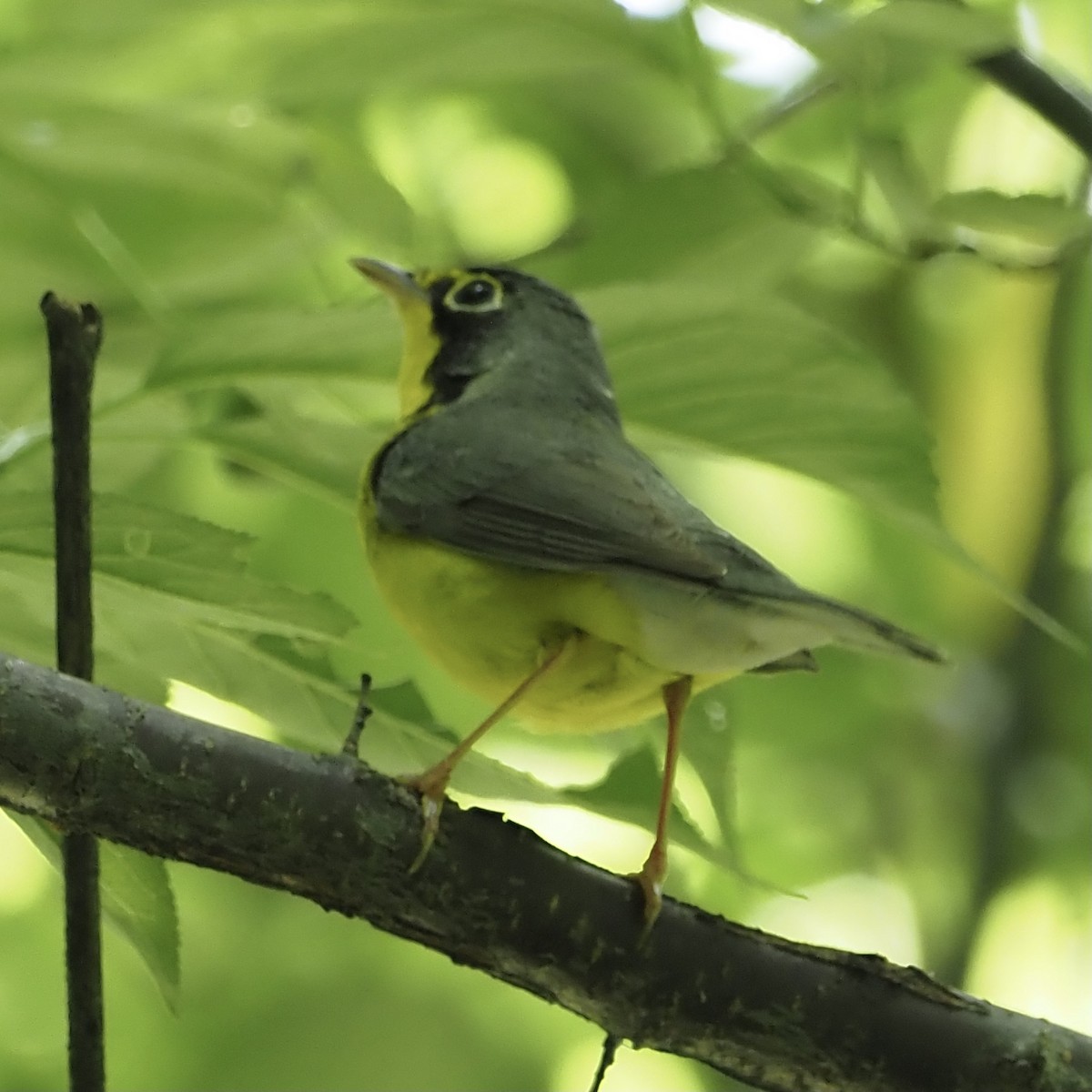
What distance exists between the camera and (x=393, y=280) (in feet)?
10.1

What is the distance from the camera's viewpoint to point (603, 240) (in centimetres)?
226

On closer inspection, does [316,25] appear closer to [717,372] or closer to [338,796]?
[717,372]

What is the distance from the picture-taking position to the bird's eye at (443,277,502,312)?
320 centimetres

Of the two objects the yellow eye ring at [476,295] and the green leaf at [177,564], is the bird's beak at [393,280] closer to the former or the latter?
the yellow eye ring at [476,295]

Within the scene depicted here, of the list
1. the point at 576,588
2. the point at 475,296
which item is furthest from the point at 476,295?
the point at 576,588

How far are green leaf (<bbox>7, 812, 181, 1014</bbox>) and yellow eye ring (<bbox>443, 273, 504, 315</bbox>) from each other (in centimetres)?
167

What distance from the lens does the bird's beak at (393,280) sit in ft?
9.75

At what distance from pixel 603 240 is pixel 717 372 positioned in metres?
0.47

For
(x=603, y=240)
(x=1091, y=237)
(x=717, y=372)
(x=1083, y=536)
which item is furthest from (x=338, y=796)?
(x=1083, y=536)

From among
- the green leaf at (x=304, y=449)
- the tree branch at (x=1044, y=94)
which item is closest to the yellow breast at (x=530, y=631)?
the green leaf at (x=304, y=449)

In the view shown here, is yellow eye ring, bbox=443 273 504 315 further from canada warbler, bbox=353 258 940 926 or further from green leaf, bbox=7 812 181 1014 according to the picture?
green leaf, bbox=7 812 181 1014

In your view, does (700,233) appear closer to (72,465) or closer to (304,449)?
(304,449)

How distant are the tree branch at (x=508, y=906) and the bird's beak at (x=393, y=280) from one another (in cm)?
143

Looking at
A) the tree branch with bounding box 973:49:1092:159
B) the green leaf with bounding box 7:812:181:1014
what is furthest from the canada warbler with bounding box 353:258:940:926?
the tree branch with bounding box 973:49:1092:159
